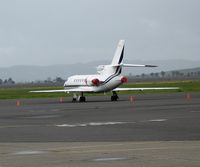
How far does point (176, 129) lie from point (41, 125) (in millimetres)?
7224

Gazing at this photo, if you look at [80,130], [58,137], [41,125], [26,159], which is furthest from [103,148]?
[41,125]

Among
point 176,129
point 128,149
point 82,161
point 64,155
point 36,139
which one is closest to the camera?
point 82,161

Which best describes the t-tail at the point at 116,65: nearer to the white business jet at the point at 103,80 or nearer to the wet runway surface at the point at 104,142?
the white business jet at the point at 103,80

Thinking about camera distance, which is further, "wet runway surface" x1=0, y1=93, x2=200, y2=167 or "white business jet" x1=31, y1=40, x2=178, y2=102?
"white business jet" x1=31, y1=40, x2=178, y2=102

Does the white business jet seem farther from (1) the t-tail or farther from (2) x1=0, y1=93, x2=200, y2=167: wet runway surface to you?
(2) x1=0, y1=93, x2=200, y2=167: wet runway surface

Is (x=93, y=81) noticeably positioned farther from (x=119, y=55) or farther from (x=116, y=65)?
(x=119, y=55)

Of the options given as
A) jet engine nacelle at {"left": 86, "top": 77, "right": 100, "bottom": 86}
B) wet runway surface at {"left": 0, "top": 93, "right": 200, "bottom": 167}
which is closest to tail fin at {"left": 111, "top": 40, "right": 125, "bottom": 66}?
jet engine nacelle at {"left": 86, "top": 77, "right": 100, "bottom": 86}

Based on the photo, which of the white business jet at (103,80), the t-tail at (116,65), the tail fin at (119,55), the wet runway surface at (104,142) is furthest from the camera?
the tail fin at (119,55)

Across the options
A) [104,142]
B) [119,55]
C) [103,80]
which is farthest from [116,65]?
[104,142]

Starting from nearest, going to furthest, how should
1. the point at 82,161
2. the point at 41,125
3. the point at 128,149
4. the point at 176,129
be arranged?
the point at 82,161
the point at 128,149
the point at 176,129
the point at 41,125

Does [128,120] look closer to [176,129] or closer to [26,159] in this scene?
[176,129]

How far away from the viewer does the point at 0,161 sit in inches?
648

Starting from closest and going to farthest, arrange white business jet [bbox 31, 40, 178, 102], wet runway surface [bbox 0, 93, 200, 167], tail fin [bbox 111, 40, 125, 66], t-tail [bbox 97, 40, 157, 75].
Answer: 1. wet runway surface [bbox 0, 93, 200, 167]
2. white business jet [bbox 31, 40, 178, 102]
3. t-tail [bbox 97, 40, 157, 75]
4. tail fin [bbox 111, 40, 125, 66]

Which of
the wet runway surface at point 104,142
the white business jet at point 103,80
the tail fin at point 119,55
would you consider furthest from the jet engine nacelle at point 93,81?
the wet runway surface at point 104,142
